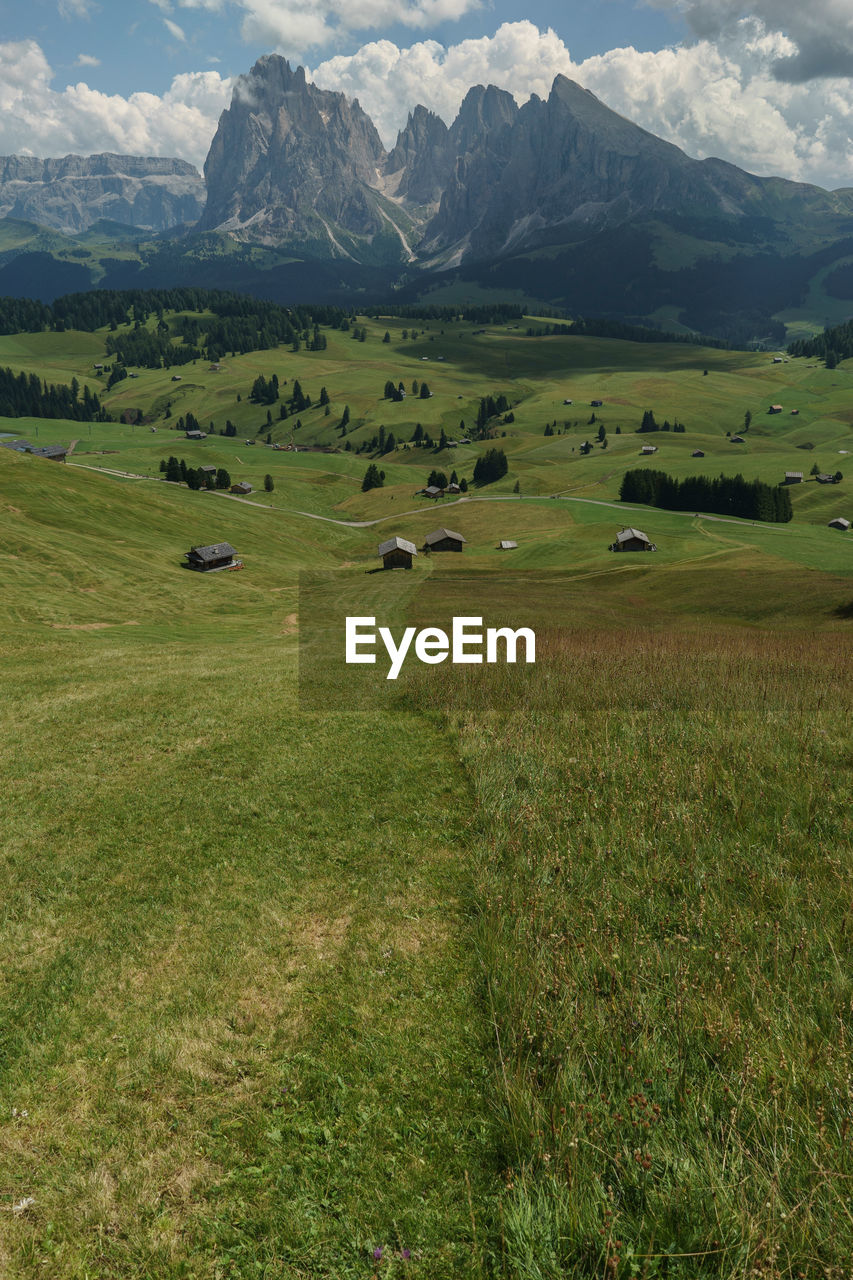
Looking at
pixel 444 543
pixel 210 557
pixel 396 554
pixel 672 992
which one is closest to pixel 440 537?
pixel 444 543

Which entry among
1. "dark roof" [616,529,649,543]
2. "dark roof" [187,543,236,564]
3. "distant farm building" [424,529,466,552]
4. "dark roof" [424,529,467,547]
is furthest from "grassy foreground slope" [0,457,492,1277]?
"dark roof" [424,529,467,547]

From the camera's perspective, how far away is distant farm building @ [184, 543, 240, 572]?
94.2 meters

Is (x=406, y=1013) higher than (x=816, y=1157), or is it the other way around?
(x=816, y=1157)

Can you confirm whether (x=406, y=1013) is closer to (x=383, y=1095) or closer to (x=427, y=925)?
(x=383, y=1095)

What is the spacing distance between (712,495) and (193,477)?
137 meters

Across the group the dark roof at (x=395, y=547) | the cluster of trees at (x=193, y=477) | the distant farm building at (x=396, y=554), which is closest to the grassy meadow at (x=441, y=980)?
the distant farm building at (x=396, y=554)

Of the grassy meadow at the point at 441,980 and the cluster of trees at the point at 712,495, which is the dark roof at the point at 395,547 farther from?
the grassy meadow at the point at 441,980

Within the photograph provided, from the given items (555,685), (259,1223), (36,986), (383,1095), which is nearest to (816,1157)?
(383,1095)

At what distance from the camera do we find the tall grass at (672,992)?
4871 mm

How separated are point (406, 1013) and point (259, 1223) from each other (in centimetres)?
257

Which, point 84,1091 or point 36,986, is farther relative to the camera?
point 36,986

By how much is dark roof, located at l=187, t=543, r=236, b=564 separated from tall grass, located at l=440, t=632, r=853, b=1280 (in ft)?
290

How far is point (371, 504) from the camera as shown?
188m

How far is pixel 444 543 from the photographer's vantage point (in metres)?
134
